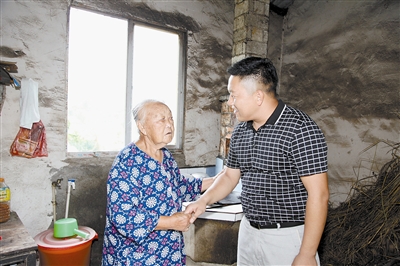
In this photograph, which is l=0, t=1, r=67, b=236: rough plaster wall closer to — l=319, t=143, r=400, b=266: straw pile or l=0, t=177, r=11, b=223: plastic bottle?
l=0, t=177, r=11, b=223: plastic bottle

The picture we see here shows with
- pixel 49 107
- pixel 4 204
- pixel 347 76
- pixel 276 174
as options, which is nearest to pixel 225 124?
pixel 347 76

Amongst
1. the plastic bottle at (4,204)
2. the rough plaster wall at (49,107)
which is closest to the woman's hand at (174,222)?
the plastic bottle at (4,204)

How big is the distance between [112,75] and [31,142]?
3.61ft

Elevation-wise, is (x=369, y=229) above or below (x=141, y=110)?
below

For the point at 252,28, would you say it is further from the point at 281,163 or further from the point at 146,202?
the point at 146,202

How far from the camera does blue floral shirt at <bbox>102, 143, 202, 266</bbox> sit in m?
1.51

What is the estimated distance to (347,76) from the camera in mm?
3559

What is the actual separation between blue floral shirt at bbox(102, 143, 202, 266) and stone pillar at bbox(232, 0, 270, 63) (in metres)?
2.00

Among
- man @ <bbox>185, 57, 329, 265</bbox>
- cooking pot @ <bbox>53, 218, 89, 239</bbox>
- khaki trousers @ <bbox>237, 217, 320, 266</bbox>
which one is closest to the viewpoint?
man @ <bbox>185, 57, 329, 265</bbox>

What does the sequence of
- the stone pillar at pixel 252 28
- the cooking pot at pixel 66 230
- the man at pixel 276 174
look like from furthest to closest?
1. the stone pillar at pixel 252 28
2. the cooking pot at pixel 66 230
3. the man at pixel 276 174

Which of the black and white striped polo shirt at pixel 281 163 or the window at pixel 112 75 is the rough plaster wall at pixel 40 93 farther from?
the black and white striped polo shirt at pixel 281 163

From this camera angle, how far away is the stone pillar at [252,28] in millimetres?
3195

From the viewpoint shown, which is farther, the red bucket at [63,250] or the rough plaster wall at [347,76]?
the rough plaster wall at [347,76]

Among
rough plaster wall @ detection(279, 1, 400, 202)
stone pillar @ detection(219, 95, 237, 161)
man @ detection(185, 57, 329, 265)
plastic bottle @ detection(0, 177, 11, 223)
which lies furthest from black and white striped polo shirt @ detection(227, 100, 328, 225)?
rough plaster wall @ detection(279, 1, 400, 202)
